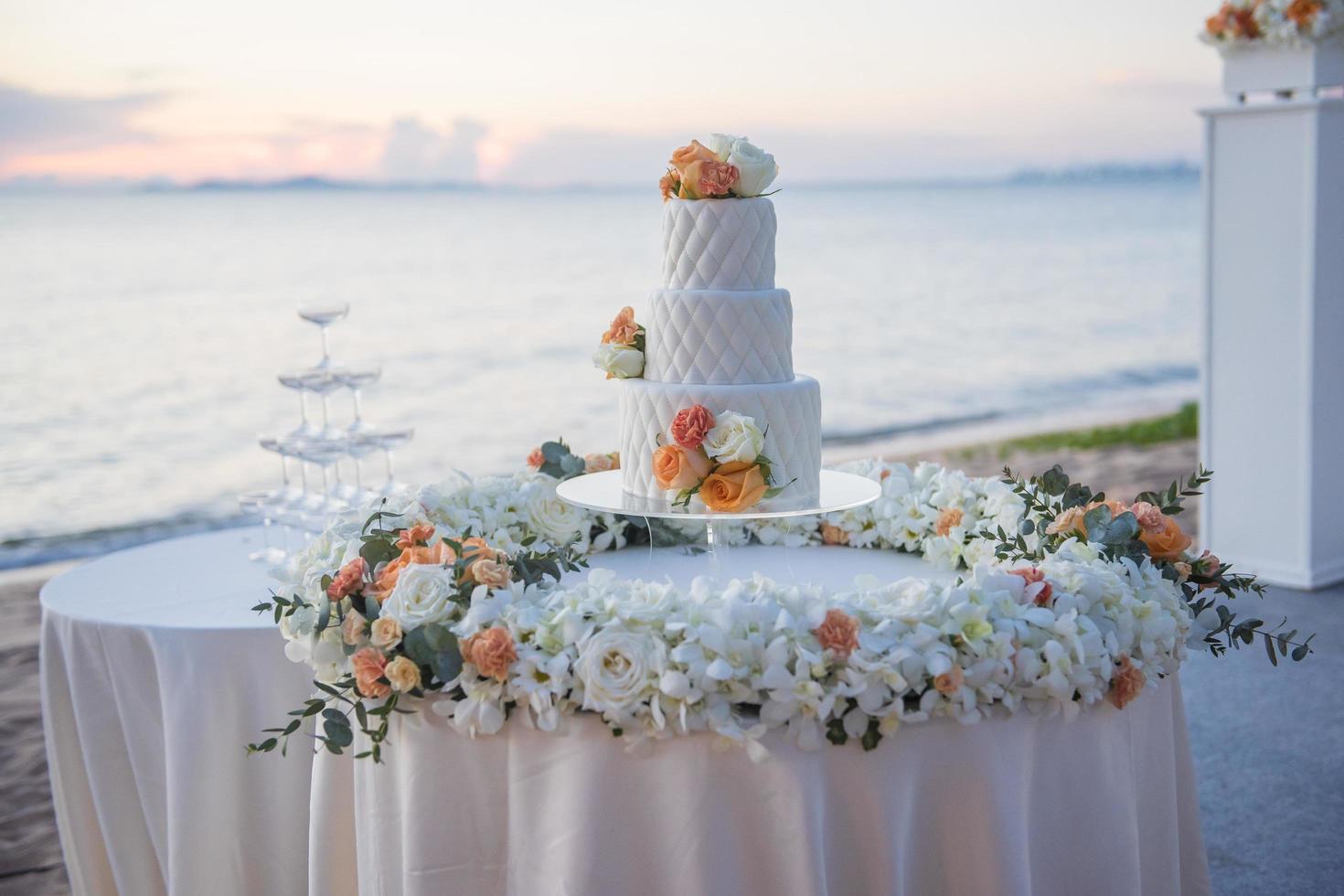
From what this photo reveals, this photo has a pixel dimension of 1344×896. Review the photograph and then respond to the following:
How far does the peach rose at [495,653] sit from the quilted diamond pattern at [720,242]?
0.76 metres

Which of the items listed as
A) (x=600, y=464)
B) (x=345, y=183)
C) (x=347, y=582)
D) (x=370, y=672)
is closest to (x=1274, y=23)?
(x=600, y=464)

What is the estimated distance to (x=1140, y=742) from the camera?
7.27 feet

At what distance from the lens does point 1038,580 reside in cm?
206

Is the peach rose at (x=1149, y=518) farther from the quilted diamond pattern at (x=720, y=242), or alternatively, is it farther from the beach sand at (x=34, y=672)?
the beach sand at (x=34, y=672)

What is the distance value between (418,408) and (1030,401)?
6.81m

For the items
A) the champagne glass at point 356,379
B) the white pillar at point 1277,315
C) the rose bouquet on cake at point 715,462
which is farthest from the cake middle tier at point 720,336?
the white pillar at point 1277,315

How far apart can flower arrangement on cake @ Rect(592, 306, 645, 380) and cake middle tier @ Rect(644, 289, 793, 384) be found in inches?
2.4

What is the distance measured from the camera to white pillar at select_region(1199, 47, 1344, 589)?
226 inches

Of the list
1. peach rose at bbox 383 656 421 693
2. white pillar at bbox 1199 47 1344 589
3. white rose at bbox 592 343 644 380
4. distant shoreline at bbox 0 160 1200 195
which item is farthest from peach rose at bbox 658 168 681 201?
distant shoreline at bbox 0 160 1200 195

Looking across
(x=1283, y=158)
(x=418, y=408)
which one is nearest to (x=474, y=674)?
(x=1283, y=158)

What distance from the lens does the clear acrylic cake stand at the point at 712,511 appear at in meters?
2.26

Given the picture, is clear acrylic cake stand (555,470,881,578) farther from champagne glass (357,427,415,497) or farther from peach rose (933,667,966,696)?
champagne glass (357,427,415,497)

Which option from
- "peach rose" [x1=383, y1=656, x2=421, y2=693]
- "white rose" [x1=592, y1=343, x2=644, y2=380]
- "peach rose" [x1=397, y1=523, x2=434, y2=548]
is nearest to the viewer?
"peach rose" [x1=383, y1=656, x2=421, y2=693]

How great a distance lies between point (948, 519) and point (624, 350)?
744 mm
